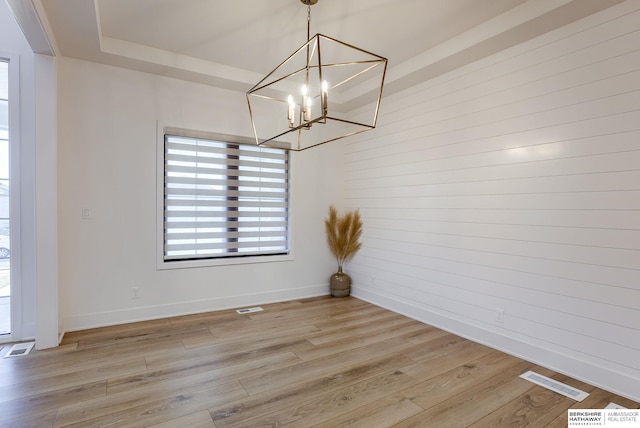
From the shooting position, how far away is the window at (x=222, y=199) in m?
3.97

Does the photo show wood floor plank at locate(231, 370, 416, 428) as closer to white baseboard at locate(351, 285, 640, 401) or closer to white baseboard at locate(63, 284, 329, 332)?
white baseboard at locate(351, 285, 640, 401)

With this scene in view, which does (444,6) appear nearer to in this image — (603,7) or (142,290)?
(603,7)

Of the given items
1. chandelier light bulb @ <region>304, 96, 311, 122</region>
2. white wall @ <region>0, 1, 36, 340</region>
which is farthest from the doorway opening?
chandelier light bulb @ <region>304, 96, 311, 122</region>

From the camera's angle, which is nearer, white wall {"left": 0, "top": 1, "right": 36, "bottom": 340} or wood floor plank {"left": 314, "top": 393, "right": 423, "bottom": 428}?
wood floor plank {"left": 314, "top": 393, "right": 423, "bottom": 428}

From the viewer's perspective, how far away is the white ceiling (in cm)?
269

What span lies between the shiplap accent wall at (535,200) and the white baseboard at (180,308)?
142 centimetres

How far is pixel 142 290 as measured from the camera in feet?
12.4

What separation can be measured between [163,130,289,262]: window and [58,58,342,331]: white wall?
185 millimetres

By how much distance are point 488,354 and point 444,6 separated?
9.86ft

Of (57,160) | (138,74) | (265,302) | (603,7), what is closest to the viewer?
(603,7)

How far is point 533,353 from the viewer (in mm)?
2889

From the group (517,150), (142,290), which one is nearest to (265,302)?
(142,290)

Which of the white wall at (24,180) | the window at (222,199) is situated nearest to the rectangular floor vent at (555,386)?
the window at (222,199)
